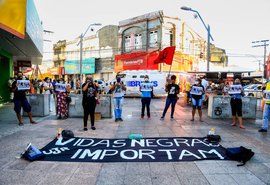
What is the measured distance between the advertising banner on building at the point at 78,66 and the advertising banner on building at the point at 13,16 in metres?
32.6

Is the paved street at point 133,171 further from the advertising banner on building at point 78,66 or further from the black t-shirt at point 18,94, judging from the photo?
the advertising banner on building at point 78,66

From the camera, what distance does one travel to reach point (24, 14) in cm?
833

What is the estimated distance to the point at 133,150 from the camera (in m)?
5.68

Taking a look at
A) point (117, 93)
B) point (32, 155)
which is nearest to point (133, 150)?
point (32, 155)

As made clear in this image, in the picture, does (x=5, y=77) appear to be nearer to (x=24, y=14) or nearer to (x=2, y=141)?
(x=24, y=14)

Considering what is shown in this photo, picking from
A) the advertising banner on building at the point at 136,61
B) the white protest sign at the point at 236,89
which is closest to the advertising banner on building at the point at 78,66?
the advertising banner on building at the point at 136,61

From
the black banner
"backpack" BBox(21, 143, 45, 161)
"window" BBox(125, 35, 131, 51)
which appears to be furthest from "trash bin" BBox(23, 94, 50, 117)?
"window" BBox(125, 35, 131, 51)

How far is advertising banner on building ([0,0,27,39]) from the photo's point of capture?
696 cm

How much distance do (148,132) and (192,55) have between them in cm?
3053

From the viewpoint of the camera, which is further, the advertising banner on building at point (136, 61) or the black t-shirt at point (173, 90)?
the advertising banner on building at point (136, 61)

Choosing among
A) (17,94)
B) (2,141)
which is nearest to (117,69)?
(17,94)

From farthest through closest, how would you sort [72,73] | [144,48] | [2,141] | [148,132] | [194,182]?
[72,73]
[144,48]
[148,132]
[2,141]
[194,182]

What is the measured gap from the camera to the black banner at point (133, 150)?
5133 millimetres

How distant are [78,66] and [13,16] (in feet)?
127
